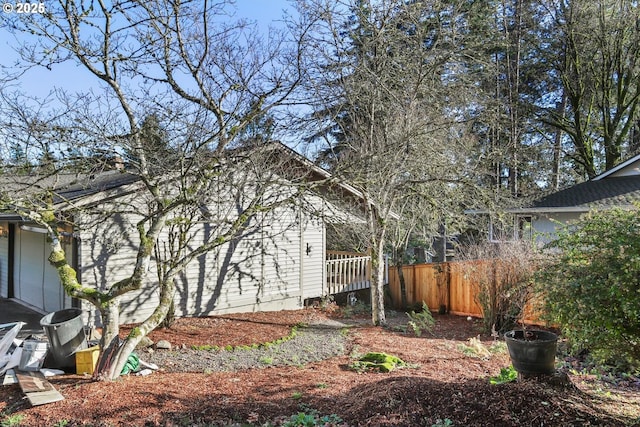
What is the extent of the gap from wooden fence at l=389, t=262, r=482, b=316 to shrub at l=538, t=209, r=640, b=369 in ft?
20.4

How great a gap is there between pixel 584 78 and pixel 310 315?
59.1ft

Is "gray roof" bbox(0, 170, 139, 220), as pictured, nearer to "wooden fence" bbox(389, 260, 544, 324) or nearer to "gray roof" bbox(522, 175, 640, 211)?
"wooden fence" bbox(389, 260, 544, 324)

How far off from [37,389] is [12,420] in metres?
0.66

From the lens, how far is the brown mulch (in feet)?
13.2

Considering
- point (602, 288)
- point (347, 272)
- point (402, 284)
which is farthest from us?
point (347, 272)

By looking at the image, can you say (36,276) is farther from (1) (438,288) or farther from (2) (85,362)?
(1) (438,288)

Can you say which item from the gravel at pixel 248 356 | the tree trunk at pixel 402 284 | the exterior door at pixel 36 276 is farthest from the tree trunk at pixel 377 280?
the exterior door at pixel 36 276

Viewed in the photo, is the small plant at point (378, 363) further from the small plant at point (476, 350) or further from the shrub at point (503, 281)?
the shrub at point (503, 281)

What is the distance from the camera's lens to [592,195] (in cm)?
1593

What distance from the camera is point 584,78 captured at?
20203 mm

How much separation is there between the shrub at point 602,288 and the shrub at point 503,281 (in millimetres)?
4275

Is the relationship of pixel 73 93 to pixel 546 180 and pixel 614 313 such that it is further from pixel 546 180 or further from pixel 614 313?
pixel 546 180

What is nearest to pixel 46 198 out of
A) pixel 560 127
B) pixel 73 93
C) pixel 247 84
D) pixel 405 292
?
pixel 73 93
